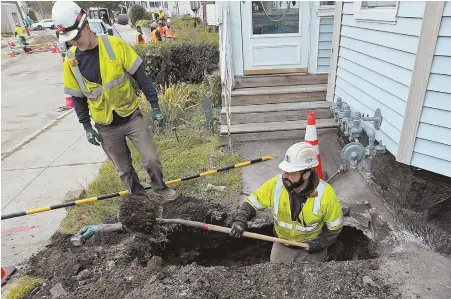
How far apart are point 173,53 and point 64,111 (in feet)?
11.4

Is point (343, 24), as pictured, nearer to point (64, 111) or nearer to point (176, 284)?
point (176, 284)

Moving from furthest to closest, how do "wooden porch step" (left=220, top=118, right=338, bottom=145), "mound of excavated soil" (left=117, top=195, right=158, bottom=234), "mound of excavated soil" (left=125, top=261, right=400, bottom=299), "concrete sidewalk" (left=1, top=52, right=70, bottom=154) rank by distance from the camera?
"concrete sidewalk" (left=1, top=52, right=70, bottom=154) < "wooden porch step" (left=220, top=118, right=338, bottom=145) < "mound of excavated soil" (left=117, top=195, right=158, bottom=234) < "mound of excavated soil" (left=125, top=261, right=400, bottom=299)

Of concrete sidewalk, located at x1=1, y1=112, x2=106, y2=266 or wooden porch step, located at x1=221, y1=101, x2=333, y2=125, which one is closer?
concrete sidewalk, located at x1=1, y1=112, x2=106, y2=266

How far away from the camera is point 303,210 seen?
279cm

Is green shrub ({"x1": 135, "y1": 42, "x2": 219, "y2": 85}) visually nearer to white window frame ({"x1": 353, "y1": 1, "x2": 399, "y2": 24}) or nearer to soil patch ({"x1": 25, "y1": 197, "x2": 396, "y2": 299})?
white window frame ({"x1": 353, "y1": 1, "x2": 399, "y2": 24})

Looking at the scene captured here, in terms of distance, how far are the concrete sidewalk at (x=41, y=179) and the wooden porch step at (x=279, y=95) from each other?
2594 millimetres

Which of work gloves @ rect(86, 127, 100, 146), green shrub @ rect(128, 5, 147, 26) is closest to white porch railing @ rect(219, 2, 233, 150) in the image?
work gloves @ rect(86, 127, 100, 146)

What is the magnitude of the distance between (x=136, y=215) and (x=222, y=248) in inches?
51.3

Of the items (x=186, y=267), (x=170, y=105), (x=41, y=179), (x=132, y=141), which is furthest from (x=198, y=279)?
(x=170, y=105)

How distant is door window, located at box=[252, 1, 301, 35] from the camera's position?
20.1 feet

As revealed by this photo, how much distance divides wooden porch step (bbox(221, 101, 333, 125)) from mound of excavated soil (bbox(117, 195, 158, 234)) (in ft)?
9.74

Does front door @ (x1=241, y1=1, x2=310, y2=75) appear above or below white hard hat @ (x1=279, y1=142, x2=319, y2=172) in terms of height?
above

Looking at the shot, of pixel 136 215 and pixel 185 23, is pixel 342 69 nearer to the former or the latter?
pixel 136 215

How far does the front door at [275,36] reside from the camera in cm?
614
